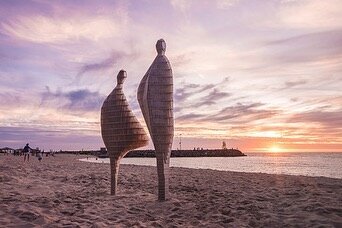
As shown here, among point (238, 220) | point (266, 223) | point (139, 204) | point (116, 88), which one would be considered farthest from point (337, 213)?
point (116, 88)

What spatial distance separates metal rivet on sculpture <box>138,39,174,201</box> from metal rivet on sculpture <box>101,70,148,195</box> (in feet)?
3.56

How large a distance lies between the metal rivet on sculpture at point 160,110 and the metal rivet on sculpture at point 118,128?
109cm

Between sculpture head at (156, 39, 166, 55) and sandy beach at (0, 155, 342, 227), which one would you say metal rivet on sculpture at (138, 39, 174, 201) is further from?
sandy beach at (0, 155, 342, 227)

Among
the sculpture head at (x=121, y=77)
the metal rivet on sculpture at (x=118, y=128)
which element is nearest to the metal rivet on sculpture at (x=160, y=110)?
the metal rivet on sculpture at (x=118, y=128)

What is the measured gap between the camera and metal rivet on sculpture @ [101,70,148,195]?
33.2 feet

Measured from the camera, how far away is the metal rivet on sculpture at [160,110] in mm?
8906

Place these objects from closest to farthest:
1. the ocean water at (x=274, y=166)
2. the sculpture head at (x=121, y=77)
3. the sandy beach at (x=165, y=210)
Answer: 1. the sandy beach at (x=165, y=210)
2. the sculpture head at (x=121, y=77)
3. the ocean water at (x=274, y=166)

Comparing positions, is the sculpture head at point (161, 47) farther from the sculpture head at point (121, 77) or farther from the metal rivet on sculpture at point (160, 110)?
the sculpture head at point (121, 77)

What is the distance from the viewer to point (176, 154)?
123 metres

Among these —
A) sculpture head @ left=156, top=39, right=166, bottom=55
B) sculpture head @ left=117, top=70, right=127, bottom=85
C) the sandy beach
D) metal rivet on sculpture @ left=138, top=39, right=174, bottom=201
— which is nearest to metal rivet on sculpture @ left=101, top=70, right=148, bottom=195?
sculpture head @ left=117, top=70, right=127, bottom=85

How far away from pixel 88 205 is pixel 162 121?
105 inches

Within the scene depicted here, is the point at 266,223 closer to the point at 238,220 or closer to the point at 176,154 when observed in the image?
the point at 238,220

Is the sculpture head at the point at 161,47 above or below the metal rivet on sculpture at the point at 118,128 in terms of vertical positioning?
above

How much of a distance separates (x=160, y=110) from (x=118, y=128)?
1.84 metres
